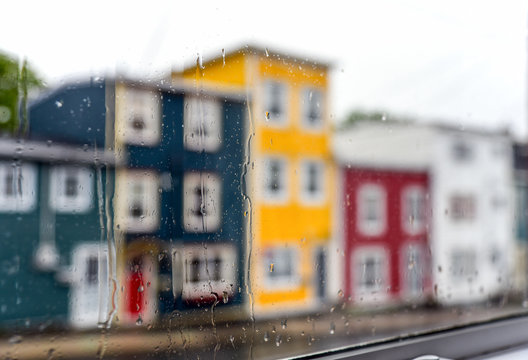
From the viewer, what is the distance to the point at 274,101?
794mm

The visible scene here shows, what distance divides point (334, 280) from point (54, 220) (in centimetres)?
52

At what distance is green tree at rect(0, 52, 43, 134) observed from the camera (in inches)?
19.6

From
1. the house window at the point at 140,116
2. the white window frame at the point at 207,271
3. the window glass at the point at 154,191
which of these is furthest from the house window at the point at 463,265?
the house window at the point at 140,116

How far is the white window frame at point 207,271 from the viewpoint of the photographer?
0.55 m

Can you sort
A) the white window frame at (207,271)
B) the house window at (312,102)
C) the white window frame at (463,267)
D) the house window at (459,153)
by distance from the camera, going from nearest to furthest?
the white window frame at (207,271) → the house window at (312,102) → the white window frame at (463,267) → the house window at (459,153)

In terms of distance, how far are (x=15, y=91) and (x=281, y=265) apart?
0.75 meters

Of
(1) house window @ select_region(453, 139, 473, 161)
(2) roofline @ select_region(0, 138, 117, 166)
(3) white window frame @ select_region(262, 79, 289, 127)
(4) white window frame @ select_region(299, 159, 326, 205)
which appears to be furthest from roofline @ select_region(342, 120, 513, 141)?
(1) house window @ select_region(453, 139, 473, 161)

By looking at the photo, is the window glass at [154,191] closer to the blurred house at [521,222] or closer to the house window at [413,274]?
the house window at [413,274]

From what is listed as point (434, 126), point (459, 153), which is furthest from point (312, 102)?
point (459, 153)

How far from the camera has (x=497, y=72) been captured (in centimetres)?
112

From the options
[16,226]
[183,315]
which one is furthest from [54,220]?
[183,315]

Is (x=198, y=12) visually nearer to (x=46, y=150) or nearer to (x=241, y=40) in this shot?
(x=241, y=40)

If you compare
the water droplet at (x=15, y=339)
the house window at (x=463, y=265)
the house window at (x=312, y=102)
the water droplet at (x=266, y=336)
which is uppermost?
the house window at (x=312, y=102)

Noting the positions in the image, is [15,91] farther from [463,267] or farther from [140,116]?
[463,267]
